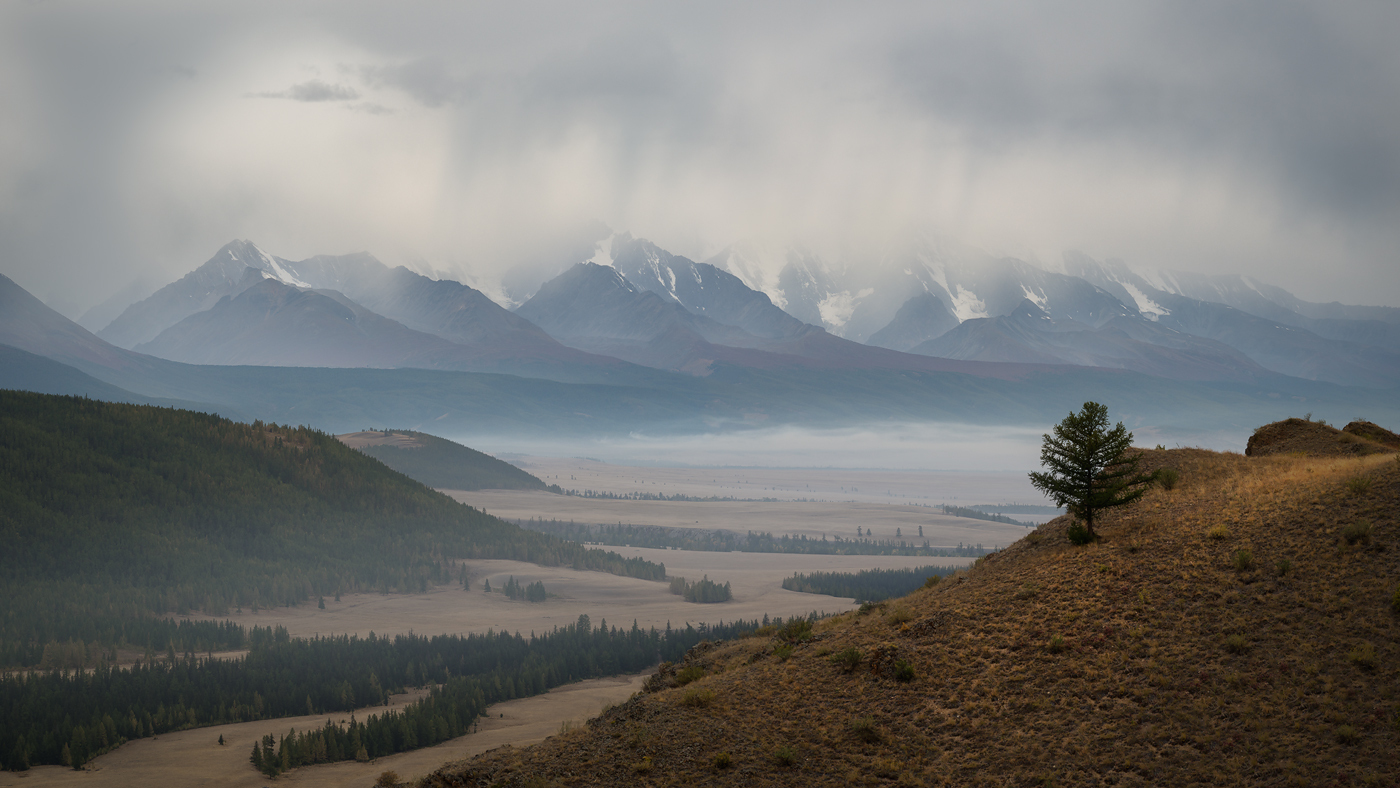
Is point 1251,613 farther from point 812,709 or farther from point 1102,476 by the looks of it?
point 812,709

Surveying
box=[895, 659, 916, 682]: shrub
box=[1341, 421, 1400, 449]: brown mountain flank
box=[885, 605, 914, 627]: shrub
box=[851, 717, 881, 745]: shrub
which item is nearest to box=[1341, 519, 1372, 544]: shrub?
box=[885, 605, 914, 627]: shrub

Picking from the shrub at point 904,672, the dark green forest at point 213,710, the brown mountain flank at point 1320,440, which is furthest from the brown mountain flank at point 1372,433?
the dark green forest at point 213,710

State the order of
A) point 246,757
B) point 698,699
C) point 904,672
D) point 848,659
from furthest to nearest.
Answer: point 246,757
point 848,659
point 698,699
point 904,672

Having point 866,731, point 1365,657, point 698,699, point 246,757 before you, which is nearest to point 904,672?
point 866,731

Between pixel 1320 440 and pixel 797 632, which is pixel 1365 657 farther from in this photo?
pixel 1320 440

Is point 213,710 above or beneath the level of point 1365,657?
beneath

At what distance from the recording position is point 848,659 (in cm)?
5181

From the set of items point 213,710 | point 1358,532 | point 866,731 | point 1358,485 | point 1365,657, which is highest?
point 1358,485

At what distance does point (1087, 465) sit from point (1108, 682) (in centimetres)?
1675

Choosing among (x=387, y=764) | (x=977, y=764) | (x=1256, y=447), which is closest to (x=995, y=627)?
(x=977, y=764)

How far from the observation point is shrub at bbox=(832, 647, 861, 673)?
51531 millimetres

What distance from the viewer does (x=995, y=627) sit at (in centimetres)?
5116

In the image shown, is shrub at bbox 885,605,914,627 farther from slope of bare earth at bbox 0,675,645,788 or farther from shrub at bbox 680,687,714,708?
slope of bare earth at bbox 0,675,645,788

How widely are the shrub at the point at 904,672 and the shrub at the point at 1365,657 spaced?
20024 millimetres
